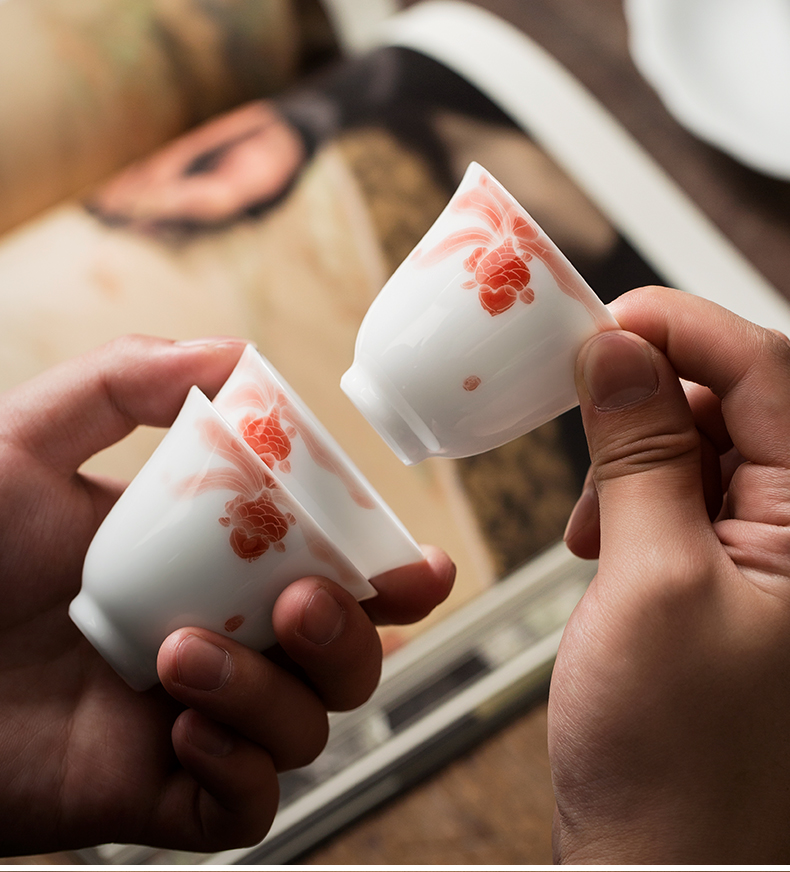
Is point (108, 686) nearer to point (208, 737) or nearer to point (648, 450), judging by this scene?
point (208, 737)

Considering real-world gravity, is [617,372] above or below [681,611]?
above

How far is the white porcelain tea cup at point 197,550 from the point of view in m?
0.41

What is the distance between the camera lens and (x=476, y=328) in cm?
40

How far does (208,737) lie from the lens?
51 centimetres

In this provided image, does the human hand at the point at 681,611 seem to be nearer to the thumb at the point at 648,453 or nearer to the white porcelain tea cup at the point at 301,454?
the thumb at the point at 648,453

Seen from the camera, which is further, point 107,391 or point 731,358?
point 107,391

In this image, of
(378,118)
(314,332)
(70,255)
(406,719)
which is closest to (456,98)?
(378,118)

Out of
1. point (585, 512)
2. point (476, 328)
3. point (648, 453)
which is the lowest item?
point (585, 512)

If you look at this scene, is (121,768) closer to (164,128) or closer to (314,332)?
(314,332)

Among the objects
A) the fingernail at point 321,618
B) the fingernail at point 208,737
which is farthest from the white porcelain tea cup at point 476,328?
the fingernail at point 208,737

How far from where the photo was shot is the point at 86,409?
0.57 metres

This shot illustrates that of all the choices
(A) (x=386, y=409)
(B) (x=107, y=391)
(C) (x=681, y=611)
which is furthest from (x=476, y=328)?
(B) (x=107, y=391)

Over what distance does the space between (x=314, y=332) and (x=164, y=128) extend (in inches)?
15.4

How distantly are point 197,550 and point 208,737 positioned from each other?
161mm
